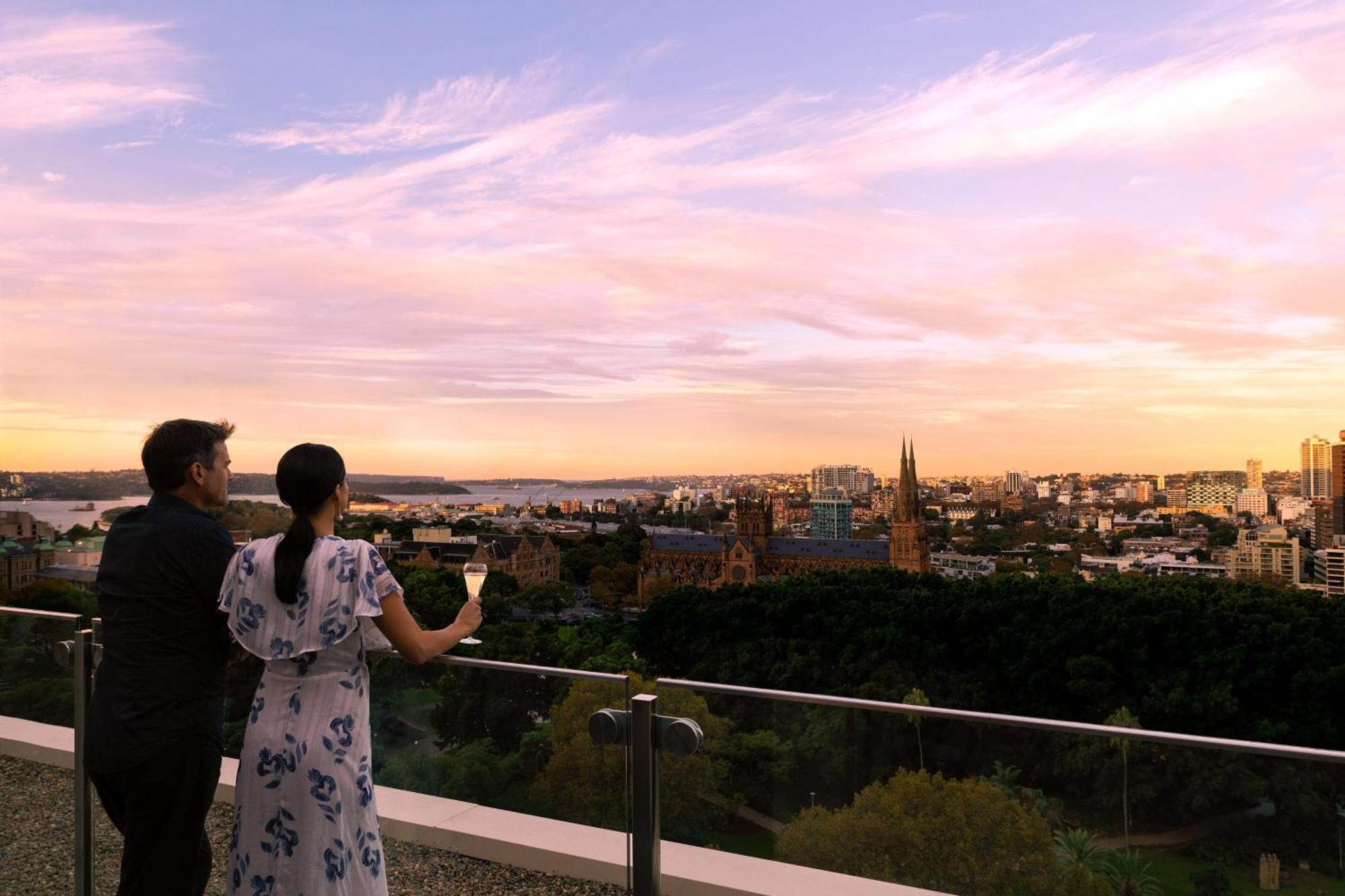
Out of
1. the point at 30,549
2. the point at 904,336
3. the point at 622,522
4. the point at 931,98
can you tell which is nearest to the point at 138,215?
the point at 30,549

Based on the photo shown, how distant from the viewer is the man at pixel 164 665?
217 centimetres

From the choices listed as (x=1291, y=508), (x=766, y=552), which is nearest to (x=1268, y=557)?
(x=1291, y=508)

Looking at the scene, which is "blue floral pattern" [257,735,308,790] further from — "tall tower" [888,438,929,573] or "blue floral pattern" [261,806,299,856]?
"tall tower" [888,438,929,573]

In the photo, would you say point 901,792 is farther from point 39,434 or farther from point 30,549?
point 39,434

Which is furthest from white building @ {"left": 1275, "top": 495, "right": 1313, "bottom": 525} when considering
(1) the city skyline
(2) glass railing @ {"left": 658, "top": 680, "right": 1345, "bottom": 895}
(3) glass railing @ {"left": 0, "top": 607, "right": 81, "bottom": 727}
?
(3) glass railing @ {"left": 0, "top": 607, "right": 81, "bottom": 727}

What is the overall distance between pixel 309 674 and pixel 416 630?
0.81 feet

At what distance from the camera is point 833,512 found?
10138cm

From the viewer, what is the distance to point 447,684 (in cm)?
271

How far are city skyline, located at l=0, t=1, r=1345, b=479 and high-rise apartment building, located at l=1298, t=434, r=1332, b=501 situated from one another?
468 centimetres

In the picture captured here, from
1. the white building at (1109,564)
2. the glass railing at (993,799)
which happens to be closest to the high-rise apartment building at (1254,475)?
the white building at (1109,564)

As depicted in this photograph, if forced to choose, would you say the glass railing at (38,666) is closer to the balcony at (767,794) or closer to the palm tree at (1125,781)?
the balcony at (767,794)

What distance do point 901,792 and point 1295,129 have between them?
96259mm

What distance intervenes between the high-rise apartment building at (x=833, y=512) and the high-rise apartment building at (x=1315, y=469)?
138 feet

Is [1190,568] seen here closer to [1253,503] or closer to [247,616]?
[1253,503]
